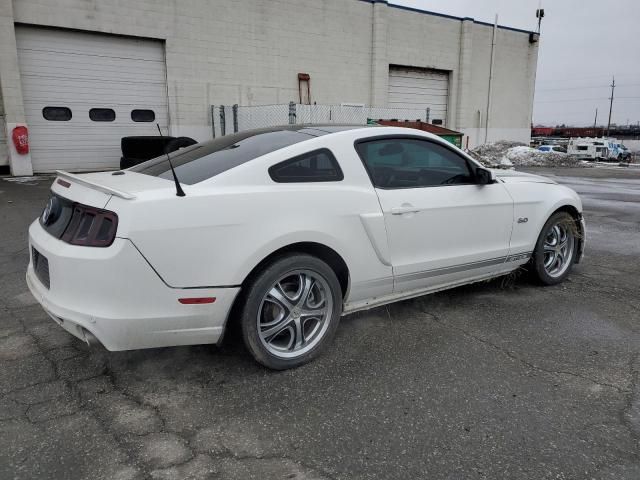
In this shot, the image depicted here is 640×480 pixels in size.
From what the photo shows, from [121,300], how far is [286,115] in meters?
11.4

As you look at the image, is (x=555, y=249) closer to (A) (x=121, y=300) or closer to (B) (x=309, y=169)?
(B) (x=309, y=169)

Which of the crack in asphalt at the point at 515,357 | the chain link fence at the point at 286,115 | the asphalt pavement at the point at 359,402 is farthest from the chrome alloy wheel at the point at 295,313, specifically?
the chain link fence at the point at 286,115

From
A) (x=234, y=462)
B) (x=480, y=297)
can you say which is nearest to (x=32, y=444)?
(x=234, y=462)

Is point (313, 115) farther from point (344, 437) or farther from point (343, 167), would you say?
point (344, 437)

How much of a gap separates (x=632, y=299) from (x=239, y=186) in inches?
146

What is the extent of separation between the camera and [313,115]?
13.3 m

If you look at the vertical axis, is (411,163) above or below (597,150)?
above

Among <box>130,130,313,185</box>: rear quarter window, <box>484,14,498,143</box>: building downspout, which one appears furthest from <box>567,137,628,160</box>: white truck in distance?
<box>130,130,313,185</box>: rear quarter window

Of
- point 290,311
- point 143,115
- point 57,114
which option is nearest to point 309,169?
point 290,311

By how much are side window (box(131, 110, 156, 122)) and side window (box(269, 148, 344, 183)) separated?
1403cm

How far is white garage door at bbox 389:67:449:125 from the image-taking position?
Answer: 21.4 m

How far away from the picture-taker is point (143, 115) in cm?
1598

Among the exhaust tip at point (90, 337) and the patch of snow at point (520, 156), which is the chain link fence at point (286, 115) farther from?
the patch of snow at point (520, 156)

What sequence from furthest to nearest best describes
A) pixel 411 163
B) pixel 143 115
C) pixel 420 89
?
pixel 420 89 → pixel 143 115 → pixel 411 163
